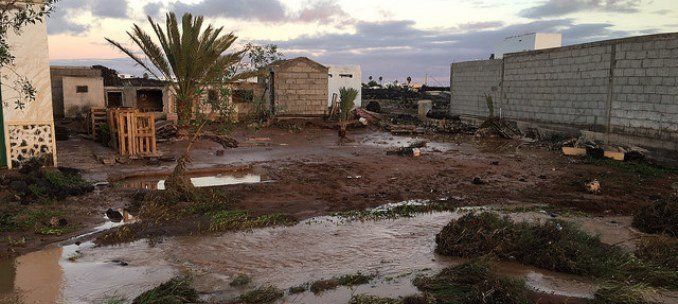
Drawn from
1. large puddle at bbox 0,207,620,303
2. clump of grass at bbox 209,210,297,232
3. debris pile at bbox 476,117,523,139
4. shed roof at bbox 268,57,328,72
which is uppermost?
shed roof at bbox 268,57,328,72

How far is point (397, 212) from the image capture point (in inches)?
337

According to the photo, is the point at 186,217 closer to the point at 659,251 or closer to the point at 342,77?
the point at 659,251

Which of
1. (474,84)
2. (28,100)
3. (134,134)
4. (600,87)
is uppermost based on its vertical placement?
(474,84)

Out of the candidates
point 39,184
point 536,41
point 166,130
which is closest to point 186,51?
point 166,130

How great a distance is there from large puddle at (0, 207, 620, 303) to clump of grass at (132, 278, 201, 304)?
229 mm

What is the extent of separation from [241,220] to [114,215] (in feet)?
7.15

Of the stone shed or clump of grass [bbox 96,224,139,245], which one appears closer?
clump of grass [bbox 96,224,139,245]

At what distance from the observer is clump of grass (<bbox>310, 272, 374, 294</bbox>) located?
208 inches

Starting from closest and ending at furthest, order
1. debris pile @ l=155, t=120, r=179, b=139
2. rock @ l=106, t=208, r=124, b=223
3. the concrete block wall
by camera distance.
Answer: rock @ l=106, t=208, r=124, b=223
debris pile @ l=155, t=120, r=179, b=139
the concrete block wall

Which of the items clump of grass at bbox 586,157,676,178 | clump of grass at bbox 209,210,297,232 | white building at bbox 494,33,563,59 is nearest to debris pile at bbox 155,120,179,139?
clump of grass at bbox 209,210,297,232

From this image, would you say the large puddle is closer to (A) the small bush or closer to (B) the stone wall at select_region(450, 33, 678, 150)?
(A) the small bush

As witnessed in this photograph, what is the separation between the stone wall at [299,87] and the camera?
2584 centimetres

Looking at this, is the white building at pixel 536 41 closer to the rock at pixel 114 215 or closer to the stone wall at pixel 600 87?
the stone wall at pixel 600 87

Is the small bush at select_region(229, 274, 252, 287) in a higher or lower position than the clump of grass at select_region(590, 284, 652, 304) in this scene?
lower
